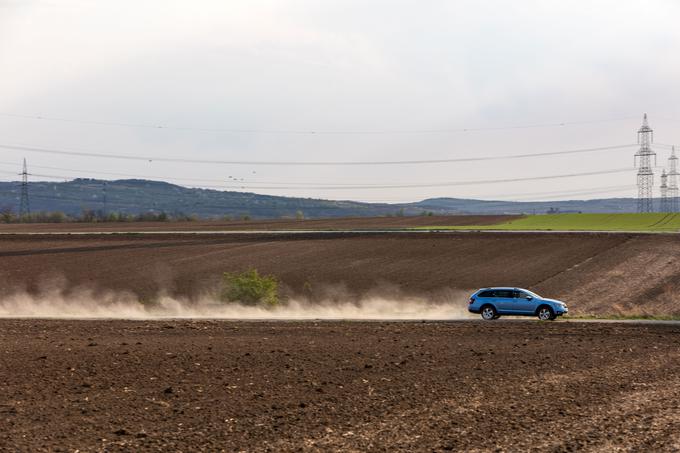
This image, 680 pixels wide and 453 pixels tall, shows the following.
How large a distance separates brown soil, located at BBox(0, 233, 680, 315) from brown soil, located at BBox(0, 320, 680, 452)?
65.8ft

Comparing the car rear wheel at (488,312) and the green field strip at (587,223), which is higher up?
the green field strip at (587,223)

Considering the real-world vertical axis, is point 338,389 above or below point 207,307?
above

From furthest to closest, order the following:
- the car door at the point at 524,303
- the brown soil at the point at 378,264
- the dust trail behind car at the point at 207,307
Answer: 1. the brown soil at the point at 378,264
2. the dust trail behind car at the point at 207,307
3. the car door at the point at 524,303

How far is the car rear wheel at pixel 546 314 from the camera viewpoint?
40156mm

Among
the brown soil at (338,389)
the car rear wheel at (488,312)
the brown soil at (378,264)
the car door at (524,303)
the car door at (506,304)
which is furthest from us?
the brown soil at (378,264)

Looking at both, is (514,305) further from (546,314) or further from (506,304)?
(546,314)

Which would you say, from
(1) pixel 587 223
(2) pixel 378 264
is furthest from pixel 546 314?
(1) pixel 587 223

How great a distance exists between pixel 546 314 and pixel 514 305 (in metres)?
1.47

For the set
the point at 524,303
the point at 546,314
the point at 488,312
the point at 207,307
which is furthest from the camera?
the point at 207,307

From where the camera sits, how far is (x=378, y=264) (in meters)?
68.9

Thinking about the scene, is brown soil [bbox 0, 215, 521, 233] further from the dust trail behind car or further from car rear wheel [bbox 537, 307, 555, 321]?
car rear wheel [bbox 537, 307, 555, 321]

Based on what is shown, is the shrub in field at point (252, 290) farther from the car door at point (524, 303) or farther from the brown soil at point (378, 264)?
the car door at point (524, 303)

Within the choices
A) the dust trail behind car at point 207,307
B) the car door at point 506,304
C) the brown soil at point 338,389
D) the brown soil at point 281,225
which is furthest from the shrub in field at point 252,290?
the brown soil at point 281,225

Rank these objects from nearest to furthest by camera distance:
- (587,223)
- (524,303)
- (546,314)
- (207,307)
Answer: (546,314) < (524,303) < (207,307) < (587,223)
